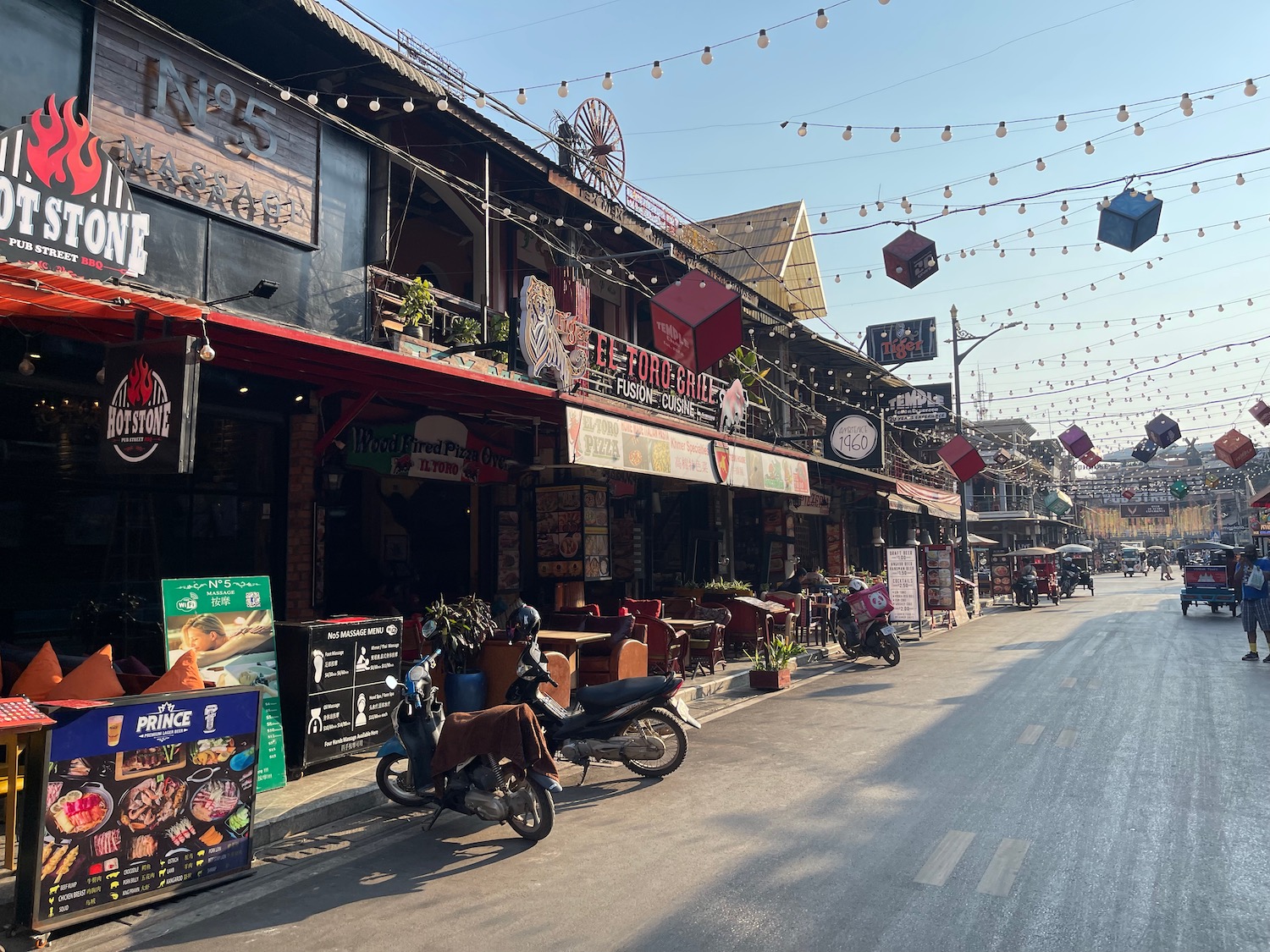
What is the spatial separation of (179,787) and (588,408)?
7.18 meters

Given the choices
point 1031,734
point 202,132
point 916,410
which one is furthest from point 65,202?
point 916,410

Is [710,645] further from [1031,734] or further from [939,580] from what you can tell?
[939,580]

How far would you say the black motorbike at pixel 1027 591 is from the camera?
30453mm

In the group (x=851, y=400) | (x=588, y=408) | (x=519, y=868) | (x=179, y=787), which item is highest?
(x=851, y=400)

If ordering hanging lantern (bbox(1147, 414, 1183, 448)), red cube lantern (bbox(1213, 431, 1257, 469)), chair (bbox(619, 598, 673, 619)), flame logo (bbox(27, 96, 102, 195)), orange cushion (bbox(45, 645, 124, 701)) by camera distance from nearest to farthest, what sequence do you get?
orange cushion (bbox(45, 645, 124, 701)) < flame logo (bbox(27, 96, 102, 195)) < chair (bbox(619, 598, 673, 619)) < red cube lantern (bbox(1213, 431, 1257, 469)) < hanging lantern (bbox(1147, 414, 1183, 448))

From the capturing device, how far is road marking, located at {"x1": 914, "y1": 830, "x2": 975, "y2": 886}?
5.07m

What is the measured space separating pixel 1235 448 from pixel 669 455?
1141 inches

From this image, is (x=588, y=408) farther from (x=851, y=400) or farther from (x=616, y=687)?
(x=851, y=400)

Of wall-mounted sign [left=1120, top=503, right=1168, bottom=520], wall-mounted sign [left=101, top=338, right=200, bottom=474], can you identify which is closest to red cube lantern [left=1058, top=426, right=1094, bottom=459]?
wall-mounted sign [left=101, top=338, right=200, bottom=474]

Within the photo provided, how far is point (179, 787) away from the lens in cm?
512

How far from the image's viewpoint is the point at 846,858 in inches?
214

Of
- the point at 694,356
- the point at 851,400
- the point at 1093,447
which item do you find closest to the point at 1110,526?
the point at 1093,447

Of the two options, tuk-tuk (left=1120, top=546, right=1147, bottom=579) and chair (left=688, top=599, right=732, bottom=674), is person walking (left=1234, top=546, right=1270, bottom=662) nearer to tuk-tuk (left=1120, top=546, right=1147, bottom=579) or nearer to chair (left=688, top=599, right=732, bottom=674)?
chair (left=688, top=599, right=732, bottom=674)

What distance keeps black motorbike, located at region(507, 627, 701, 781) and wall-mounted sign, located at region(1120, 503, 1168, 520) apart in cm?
9692
